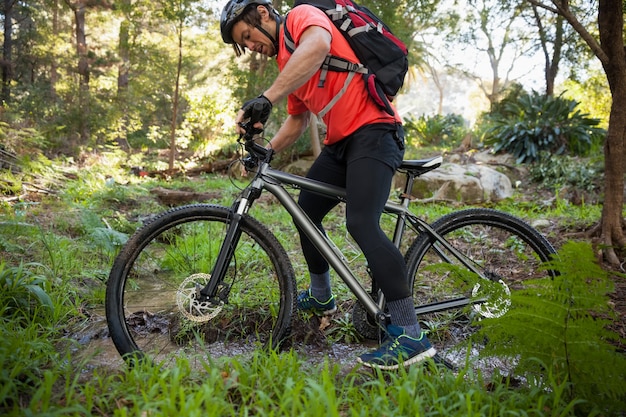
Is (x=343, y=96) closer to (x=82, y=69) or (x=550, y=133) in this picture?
(x=550, y=133)

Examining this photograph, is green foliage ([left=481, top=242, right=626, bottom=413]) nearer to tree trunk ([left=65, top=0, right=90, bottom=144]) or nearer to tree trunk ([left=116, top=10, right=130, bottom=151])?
tree trunk ([left=65, top=0, right=90, bottom=144])

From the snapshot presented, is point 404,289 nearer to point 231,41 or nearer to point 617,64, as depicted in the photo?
point 231,41

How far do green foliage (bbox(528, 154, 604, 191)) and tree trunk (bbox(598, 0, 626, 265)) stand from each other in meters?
3.76

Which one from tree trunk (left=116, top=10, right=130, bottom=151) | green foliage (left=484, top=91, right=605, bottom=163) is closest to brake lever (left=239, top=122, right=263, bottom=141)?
green foliage (left=484, top=91, right=605, bottom=163)

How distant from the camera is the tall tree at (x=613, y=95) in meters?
3.48

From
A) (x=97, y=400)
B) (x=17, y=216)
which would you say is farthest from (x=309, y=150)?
(x=97, y=400)

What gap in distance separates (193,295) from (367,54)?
1470 millimetres

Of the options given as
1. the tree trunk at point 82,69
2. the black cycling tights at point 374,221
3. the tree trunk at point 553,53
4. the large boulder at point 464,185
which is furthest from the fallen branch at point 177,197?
the tree trunk at point 553,53

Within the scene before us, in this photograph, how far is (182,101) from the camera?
2056 centimetres

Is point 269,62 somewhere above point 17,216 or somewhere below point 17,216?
above

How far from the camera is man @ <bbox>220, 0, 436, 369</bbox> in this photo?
204cm

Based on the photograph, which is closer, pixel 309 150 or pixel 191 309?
pixel 191 309

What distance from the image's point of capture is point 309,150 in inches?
463

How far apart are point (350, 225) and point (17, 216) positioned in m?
3.69
